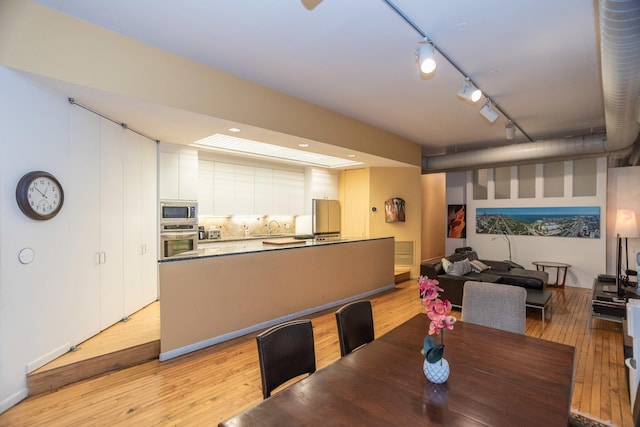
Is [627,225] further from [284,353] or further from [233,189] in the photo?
[233,189]

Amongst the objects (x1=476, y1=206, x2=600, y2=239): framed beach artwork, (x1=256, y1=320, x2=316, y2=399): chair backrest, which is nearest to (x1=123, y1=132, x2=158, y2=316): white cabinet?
(x1=256, y1=320, x2=316, y2=399): chair backrest

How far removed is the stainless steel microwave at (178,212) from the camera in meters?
4.89

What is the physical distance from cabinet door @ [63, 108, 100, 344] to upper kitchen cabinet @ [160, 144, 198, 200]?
1.43 meters

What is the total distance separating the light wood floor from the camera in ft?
7.73

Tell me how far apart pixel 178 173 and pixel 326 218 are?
142 inches

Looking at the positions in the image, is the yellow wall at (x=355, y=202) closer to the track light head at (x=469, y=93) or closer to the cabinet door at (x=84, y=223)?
the track light head at (x=469, y=93)

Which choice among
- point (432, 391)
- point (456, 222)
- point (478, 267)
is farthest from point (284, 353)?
point (456, 222)

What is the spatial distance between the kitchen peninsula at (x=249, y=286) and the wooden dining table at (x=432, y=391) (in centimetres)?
234

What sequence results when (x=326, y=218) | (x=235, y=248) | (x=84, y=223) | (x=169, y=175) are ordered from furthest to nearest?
(x=326, y=218) < (x=169, y=175) < (x=235, y=248) < (x=84, y=223)

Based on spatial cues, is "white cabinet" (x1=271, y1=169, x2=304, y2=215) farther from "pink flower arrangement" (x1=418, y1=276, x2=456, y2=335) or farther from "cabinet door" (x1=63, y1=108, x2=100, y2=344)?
"pink flower arrangement" (x1=418, y1=276, x2=456, y2=335)

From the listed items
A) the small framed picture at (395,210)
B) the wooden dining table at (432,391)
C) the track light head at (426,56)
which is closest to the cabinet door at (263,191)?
the small framed picture at (395,210)

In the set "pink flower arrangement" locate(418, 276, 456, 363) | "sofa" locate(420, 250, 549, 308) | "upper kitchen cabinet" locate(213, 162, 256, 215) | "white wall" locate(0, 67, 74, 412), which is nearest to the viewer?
"pink flower arrangement" locate(418, 276, 456, 363)

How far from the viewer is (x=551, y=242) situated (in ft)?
22.6

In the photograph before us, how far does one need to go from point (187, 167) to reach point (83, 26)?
2.79 meters
